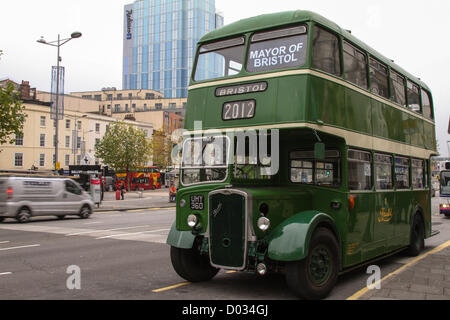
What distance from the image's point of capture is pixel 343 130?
7.31 meters

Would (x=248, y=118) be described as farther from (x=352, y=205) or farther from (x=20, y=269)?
(x=20, y=269)

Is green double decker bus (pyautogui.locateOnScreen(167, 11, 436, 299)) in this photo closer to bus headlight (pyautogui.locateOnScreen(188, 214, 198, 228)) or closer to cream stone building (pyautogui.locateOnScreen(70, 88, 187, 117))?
bus headlight (pyautogui.locateOnScreen(188, 214, 198, 228))

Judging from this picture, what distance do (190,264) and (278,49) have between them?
12.0 ft

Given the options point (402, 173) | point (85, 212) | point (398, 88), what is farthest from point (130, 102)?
point (402, 173)

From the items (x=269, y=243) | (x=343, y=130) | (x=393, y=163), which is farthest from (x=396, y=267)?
(x=269, y=243)

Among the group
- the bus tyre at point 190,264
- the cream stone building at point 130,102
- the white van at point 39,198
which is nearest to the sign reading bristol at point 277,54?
the bus tyre at point 190,264

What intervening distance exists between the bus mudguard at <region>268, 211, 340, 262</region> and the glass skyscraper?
14110cm

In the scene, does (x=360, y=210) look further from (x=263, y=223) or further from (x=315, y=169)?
(x=263, y=223)

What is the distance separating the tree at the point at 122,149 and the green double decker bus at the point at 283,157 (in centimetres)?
5294

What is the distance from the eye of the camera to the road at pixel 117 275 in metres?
6.61

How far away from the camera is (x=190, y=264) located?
723 centimetres

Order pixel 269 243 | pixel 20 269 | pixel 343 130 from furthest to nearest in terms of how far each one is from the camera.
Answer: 1. pixel 20 269
2. pixel 343 130
3. pixel 269 243

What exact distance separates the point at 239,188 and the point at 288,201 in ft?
2.80

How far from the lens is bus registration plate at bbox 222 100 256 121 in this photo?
6.91 meters
